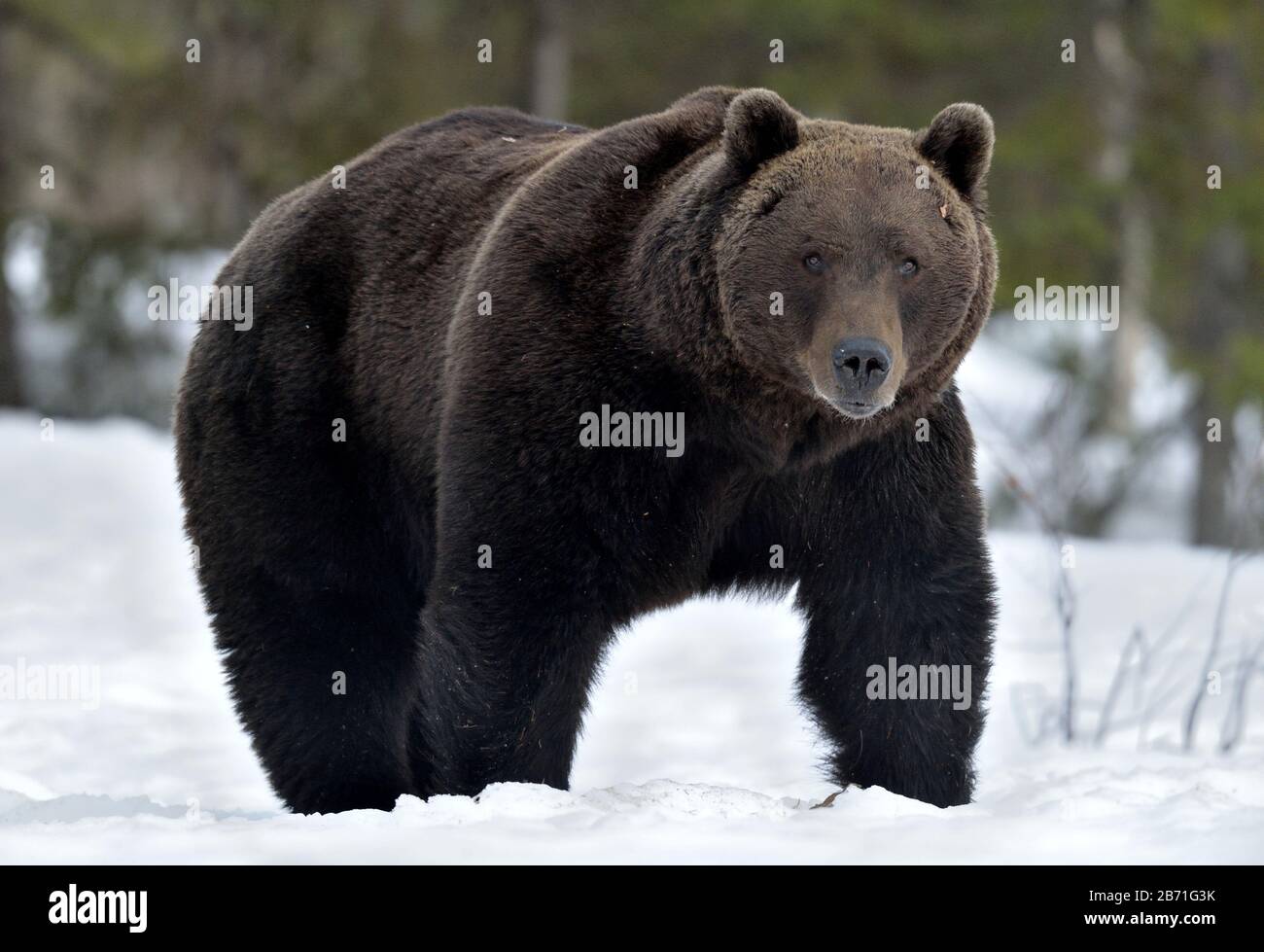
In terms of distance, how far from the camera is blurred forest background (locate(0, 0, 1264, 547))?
1781 centimetres

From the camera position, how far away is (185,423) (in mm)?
7066

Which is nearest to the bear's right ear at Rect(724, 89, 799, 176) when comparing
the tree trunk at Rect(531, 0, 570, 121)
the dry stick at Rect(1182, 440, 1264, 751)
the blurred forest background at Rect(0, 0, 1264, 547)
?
the dry stick at Rect(1182, 440, 1264, 751)

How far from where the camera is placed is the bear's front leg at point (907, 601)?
19.2 feet

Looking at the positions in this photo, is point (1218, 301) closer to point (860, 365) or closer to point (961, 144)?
point (961, 144)

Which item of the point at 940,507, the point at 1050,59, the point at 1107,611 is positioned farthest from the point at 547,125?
the point at 1050,59

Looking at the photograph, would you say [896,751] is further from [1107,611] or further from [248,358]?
[1107,611]

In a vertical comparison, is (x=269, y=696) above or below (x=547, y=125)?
below

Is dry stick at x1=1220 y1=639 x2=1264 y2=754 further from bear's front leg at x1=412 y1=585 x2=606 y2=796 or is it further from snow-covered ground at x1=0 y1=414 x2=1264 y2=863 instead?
bear's front leg at x1=412 y1=585 x2=606 y2=796

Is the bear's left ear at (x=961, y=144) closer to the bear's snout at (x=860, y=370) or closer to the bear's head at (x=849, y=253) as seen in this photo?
the bear's head at (x=849, y=253)

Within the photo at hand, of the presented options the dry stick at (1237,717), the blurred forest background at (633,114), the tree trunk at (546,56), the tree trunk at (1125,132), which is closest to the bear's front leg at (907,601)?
the dry stick at (1237,717)

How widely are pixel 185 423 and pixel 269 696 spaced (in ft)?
3.82

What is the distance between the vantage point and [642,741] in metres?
8.80

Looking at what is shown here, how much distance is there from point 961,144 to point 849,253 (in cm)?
63

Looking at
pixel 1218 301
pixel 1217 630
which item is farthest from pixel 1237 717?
pixel 1218 301
